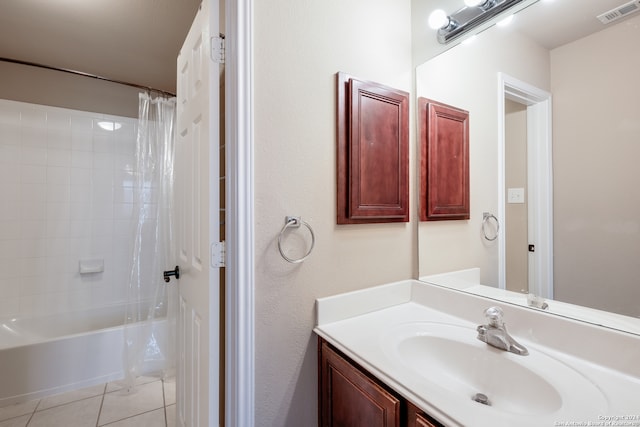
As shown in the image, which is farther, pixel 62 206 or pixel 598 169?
pixel 62 206

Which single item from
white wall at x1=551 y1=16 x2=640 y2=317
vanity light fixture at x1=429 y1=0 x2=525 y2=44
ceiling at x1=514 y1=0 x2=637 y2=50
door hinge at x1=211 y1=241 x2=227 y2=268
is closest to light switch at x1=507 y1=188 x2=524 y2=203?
white wall at x1=551 y1=16 x2=640 y2=317

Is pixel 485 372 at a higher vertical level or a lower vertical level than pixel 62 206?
lower

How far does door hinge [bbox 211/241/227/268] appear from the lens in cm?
99

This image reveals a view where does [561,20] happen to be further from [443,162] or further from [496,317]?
[496,317]

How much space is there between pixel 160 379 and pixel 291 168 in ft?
6.85

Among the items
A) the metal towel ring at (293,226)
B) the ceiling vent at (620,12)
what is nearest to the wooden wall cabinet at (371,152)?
the metal towel ring at (293,226)

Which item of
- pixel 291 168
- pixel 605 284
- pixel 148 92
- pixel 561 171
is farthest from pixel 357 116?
pixel 148 92

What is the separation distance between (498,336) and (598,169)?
61 centimetres

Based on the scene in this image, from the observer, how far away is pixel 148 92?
2236 mm

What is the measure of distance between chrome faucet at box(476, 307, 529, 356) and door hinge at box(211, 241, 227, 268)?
3.01ft

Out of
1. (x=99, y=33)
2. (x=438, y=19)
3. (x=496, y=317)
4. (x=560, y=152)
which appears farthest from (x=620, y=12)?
(x=99, y=33)

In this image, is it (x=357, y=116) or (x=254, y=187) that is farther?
(x=357, y=116)

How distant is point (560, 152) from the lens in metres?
0.95

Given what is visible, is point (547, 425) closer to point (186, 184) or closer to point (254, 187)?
point (254, 187)
